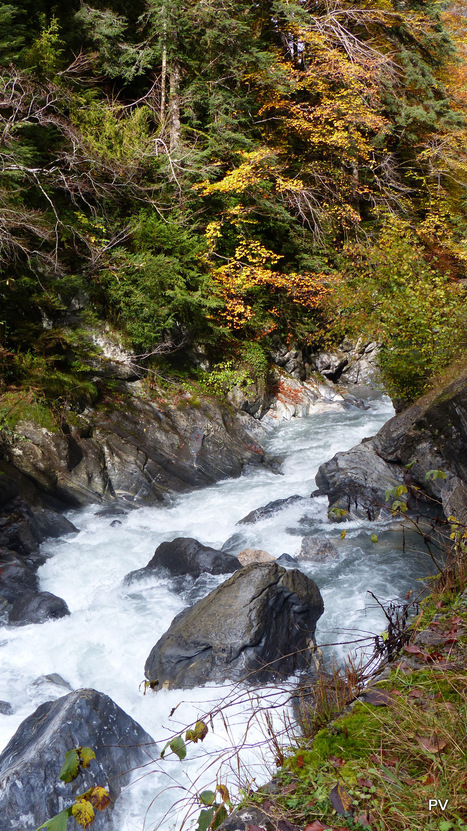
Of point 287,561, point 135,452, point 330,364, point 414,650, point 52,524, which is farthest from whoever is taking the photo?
point 330,364

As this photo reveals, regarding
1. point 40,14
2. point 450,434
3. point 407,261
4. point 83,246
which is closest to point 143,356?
point 83,246

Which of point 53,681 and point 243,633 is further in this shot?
point 53,681

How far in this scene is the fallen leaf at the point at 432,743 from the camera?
1865 mm

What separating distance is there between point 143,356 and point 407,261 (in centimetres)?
578

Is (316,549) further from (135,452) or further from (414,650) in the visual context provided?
(414,650)

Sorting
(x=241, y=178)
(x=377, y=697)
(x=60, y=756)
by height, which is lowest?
(x=60, y=756)

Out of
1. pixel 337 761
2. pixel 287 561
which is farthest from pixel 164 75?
pixel 337 761

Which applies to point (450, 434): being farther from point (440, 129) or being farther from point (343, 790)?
Result: point (440, 129)

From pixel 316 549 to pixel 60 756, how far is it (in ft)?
14.7

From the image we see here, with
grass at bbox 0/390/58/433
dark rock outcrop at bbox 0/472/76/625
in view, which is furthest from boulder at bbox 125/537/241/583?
grass at bbox 0/390/58/433

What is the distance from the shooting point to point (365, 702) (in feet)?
7.66

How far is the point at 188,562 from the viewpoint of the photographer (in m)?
6.89

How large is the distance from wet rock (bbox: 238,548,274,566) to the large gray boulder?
1.68 m

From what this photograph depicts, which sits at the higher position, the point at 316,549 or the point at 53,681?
the point at 53,681
